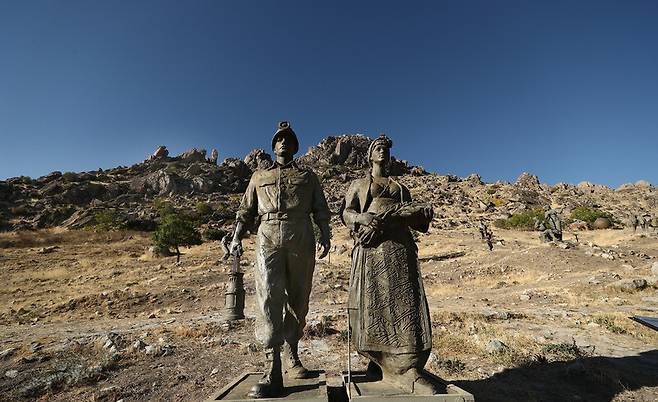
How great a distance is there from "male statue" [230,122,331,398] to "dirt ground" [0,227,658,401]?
6.20 ft

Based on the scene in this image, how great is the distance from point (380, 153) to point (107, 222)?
44.4 m

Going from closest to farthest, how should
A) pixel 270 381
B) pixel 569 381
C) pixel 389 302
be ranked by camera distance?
pixel 270 381
pixel 389 302
pixel 569 381

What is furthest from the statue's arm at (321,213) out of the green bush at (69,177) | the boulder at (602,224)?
the green bush at (69,177)

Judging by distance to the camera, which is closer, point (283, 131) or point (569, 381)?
point (283, 131)

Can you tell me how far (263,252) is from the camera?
3969 mm

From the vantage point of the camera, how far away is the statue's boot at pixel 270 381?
11.6 ft

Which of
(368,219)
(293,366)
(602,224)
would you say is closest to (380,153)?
Result: (368,219)

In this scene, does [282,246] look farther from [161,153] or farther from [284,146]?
[161,153]

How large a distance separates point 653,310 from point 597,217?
34011mm

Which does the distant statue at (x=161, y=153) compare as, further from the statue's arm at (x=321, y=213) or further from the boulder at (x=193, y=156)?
the statue's arm at (x=321, y=213)

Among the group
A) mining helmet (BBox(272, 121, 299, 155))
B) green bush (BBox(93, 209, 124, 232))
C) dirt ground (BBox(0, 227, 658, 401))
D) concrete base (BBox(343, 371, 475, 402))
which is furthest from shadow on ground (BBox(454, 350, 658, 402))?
green bush (BBox(93, 209, 124, 232))

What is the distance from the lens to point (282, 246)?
13.1 ft

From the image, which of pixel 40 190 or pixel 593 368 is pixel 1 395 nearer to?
pixel 593 368

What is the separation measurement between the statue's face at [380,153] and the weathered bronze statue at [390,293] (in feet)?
1.51
